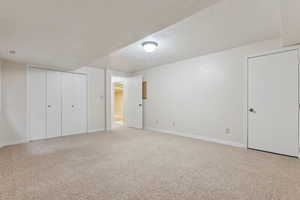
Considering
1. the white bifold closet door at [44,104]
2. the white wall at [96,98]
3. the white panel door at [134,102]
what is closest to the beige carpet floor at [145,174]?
the white bifold closet door at [44,104]

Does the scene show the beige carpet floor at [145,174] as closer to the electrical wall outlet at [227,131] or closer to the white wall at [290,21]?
the electrical wall outlet at [227,131]

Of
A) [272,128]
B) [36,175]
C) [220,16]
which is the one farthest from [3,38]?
[272,128]

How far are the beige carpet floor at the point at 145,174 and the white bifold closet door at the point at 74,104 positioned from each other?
146 centimetres

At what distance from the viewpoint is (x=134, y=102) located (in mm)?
6312

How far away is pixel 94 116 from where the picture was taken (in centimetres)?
550

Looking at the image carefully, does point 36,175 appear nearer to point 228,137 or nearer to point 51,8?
point 51,8

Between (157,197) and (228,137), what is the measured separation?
2.82 m

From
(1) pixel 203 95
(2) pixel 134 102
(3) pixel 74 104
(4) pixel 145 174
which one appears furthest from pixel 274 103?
(3) pixel 74 104

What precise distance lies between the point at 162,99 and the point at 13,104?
4202mm

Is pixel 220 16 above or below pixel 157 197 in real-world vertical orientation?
above

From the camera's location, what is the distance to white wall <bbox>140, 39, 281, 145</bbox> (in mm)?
3648

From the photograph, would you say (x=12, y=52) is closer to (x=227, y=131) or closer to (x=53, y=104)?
(x=53, y=104)

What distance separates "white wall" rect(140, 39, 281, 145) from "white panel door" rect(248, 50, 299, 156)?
0.75ft

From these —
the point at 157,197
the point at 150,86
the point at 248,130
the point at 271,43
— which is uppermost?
the point at 271,43
